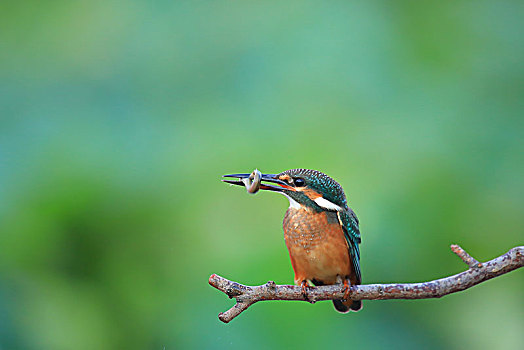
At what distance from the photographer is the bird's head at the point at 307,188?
3.82ft

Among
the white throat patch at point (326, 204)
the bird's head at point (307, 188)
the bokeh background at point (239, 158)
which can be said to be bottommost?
the white throat patch at point (326, 204)

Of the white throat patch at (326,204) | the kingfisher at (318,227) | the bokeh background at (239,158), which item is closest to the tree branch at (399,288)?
the kingfisher at (318,227)

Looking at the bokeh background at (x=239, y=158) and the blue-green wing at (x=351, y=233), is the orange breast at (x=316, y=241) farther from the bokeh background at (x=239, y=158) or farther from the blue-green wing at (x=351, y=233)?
the bokeh background at (x=239, y=158)

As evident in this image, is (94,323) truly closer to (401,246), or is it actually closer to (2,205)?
(2,205)

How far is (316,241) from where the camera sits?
1249mm

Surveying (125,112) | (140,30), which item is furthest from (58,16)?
(125,112)

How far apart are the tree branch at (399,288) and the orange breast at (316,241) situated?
76 mm

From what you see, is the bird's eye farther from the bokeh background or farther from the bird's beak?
the bokeh background

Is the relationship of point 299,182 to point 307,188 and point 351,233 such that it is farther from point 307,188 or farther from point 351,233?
point 351,233

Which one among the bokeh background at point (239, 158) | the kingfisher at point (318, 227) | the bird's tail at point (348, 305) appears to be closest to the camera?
the kingfisher at point (318, 227)

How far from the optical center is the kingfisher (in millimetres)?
1175

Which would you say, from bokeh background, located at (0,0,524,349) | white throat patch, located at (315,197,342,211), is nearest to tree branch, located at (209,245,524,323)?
white throat patch, located at (315,197,342,211)

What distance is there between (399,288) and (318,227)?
0.22 m

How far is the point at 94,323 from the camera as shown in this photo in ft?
8.03
